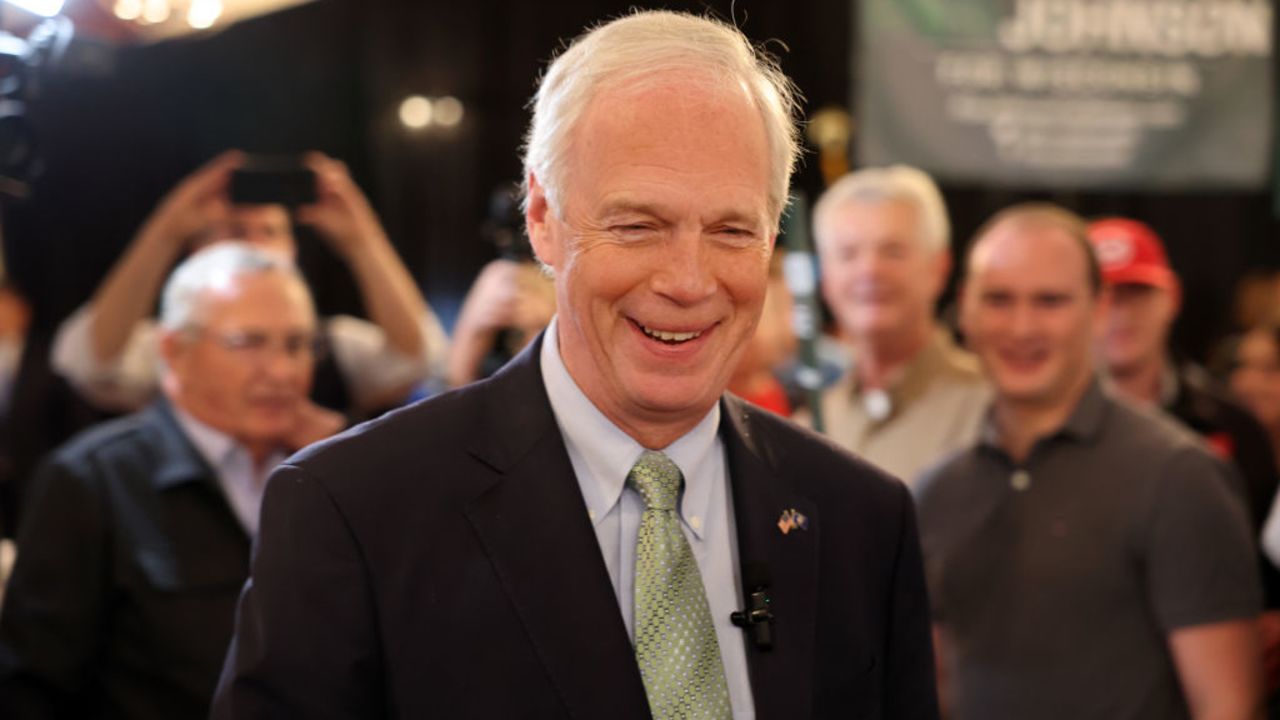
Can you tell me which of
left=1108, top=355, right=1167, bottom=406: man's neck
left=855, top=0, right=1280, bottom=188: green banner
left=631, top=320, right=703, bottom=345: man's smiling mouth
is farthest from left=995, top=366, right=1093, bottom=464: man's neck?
left=855, top=0, right=1280, bottom=188: green banner

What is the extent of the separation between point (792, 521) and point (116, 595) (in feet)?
5.09

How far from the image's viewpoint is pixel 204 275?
11.1ft

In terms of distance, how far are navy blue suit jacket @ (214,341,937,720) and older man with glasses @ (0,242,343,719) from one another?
1253mm

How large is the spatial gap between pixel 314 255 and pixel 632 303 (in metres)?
4.78

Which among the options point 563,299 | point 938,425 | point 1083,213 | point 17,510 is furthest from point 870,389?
point 1083,213

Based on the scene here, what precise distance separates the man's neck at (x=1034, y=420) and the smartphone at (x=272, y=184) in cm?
200

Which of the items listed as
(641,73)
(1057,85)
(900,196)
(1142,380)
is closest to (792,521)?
(641,73)

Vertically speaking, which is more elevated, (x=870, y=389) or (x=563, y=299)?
(x=563, y=299)

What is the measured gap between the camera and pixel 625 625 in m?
1.66

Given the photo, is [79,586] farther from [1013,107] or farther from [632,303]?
[1013,107]

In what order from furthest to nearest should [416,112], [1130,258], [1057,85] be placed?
[416,112]
[1057,85]
[1130,258]

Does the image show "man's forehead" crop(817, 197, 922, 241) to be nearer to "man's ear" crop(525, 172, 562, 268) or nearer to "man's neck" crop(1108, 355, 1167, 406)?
"man's neck" crop(1108, 355, 1167, 406)

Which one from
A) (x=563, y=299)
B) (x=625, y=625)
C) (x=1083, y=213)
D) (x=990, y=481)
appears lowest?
(x=1083, y=213)

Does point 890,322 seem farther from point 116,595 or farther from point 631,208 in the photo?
point 631,208
